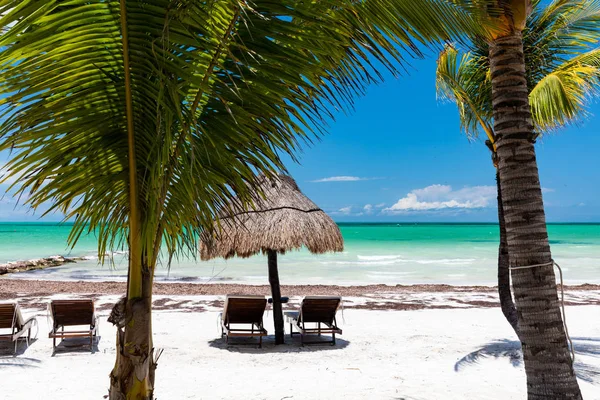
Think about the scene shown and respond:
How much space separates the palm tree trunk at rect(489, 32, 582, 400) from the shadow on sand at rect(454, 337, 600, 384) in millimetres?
3052

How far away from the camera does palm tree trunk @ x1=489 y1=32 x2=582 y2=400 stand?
310 cm

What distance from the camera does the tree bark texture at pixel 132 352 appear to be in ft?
8.01

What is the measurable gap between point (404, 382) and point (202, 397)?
2.25 m

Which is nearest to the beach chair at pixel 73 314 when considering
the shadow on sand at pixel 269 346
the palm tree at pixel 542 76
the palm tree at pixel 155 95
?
the shadow on sand at pixel 269 346

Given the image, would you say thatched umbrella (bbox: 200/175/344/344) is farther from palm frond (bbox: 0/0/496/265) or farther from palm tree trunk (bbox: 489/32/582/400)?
palm frond (bbox: 0/0/496/265)

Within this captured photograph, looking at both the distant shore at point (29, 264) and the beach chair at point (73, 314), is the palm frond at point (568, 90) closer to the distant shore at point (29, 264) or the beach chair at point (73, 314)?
the beach chair at point (73, 314)

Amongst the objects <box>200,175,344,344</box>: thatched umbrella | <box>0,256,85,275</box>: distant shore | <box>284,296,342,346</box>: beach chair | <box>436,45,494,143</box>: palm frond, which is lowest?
<box>284,296,342,346</box>: beach chair

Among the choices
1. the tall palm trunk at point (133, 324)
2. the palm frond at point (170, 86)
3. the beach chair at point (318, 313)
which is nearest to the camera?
the palm frond at point (170, 86)

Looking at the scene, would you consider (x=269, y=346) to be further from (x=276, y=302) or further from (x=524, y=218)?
(x=524, y=218)


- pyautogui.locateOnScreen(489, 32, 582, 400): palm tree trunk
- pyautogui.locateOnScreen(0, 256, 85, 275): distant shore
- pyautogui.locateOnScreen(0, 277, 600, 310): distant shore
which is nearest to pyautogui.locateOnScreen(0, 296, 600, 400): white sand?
pyautogui.locateOnScreen(489, 32, 582, 400): palm tree trunk

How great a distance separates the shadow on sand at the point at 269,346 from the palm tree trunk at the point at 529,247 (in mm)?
4737

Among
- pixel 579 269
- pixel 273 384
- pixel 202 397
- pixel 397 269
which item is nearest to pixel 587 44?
pixel 273 384

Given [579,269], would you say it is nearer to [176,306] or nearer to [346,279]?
[346,279]

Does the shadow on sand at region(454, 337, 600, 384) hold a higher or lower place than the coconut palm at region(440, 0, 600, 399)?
lower
